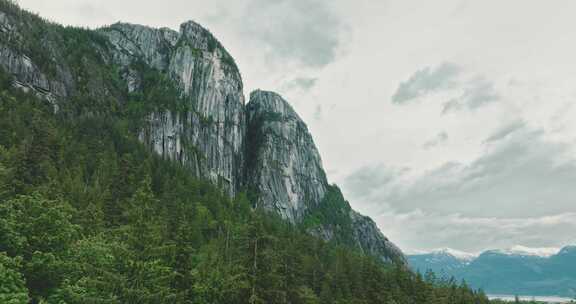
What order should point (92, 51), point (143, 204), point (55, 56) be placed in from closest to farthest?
point (143, 204) < point (55, 56) < point (92, 51)

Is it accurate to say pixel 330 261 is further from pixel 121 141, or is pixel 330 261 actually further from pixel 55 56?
pixel 55 56

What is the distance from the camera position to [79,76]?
6280 inches

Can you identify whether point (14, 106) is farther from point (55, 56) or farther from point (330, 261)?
point (330, 261)

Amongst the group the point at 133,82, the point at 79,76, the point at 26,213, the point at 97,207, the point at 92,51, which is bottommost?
the point at 26,213

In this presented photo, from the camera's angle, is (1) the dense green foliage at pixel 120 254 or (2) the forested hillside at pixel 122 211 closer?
(1) the dense green foliage at pixel 120 254

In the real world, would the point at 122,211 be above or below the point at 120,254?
above

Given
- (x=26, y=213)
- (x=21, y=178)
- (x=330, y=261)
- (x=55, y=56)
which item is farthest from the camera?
(x=55, y=56)

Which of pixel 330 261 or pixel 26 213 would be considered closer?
pixel 26 213

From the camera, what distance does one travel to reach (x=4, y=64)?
414 ft

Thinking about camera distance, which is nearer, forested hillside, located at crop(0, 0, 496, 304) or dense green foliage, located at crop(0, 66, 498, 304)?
dense green foliage, located at crop(0, 66, 498, 304)

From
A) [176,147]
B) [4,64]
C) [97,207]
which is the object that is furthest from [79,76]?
[97,207]

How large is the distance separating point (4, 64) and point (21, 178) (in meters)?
109

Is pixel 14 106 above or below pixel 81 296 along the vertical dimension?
above

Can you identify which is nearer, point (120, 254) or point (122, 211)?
point (120, 254)
